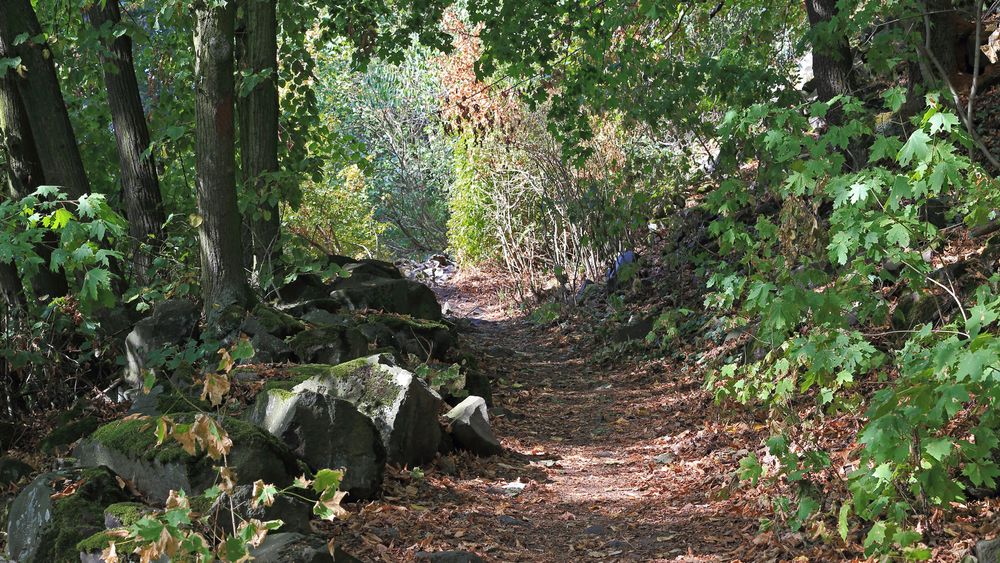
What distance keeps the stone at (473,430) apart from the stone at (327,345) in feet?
3.35

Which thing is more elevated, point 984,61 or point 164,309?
point 984,61

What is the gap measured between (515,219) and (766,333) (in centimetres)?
984

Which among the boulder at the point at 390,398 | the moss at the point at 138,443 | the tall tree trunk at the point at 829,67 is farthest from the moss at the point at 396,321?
the tall tree trunk at the point at 829,67

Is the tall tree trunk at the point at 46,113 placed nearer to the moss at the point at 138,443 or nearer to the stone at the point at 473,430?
the moss at the point at 138,443

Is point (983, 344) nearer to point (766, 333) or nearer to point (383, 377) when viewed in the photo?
point (766, 333)

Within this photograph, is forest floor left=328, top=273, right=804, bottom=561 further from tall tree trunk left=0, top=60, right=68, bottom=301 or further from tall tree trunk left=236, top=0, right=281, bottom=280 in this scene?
tall tree trunk left=0, top=60, right=68, bottom=301

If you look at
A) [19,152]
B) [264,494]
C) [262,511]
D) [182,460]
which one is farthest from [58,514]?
[19,152]

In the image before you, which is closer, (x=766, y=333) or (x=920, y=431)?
(x=920, y=431)

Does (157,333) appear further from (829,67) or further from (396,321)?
(829,67)

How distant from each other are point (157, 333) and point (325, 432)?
2415 millimetres

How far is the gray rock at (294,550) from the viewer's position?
3504mm

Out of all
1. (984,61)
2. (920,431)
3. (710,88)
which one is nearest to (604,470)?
(920,431)

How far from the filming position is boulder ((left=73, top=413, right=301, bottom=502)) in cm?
424

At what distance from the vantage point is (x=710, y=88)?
337 inches
